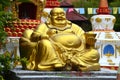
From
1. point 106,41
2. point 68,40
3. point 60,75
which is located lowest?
point 106,41

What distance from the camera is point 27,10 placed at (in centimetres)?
1673

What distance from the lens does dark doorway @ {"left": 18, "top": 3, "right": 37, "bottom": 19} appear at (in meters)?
16.5

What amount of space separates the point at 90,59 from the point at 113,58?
6.93 meters

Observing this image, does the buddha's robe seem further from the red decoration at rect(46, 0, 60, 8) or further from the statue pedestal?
the red decoration at rect(46, 0, 60, 8)

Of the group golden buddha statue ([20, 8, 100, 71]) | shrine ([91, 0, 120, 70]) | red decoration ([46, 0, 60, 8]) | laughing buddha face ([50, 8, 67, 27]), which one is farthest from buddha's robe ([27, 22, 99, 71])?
red decoration ([46, 0, 60, 8])

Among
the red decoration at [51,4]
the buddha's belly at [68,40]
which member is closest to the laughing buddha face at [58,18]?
the buddha's belly at [68,40]

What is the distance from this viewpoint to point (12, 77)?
1030 cm

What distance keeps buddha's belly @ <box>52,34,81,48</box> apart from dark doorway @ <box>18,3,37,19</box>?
571 cm

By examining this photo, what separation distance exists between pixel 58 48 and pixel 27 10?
6.29 meters

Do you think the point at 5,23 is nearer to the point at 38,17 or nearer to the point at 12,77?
the point at 12,77

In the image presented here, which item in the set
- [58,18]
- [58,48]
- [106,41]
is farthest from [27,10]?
[58,48]

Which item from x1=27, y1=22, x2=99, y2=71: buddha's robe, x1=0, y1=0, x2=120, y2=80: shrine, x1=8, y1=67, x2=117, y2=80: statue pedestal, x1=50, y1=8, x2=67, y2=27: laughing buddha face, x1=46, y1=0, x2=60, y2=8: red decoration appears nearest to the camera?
x1=8, y1=67, x2=117, y2=80: statue pedestal

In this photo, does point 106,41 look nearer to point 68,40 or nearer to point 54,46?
point 68,40

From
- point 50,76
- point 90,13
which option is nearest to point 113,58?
point 50,76
